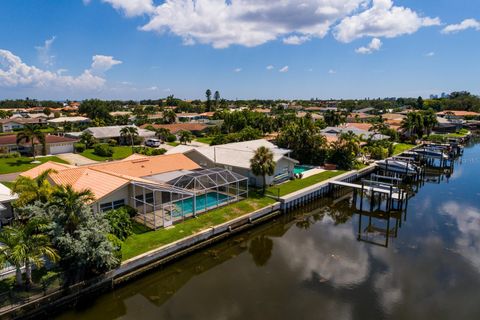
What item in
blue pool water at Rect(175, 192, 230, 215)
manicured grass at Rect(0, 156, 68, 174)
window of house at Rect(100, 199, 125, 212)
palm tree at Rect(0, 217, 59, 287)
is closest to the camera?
palm tree at Rect(0, 217, 59, 287)

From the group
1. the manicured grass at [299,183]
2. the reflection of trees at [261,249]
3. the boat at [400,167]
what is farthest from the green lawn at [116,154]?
the boat at [400,167]

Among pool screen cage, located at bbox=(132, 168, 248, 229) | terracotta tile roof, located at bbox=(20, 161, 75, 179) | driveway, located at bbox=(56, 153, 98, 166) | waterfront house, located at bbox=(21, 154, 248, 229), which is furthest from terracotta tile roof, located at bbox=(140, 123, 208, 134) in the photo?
pool screen cage, located at bbox=(132, 168, 248, 229)

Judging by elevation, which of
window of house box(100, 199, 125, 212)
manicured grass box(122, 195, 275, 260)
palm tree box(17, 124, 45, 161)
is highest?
palm tree box(17, 124, 45, 161)

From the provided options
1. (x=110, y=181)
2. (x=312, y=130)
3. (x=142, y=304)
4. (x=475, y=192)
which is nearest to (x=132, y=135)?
(x=312, y=130)

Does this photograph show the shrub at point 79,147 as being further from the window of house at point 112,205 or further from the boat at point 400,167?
the boat at point 400,167

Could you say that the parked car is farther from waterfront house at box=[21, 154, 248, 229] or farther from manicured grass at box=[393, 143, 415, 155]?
manicured grass at box=[393, 143, 415, 155]

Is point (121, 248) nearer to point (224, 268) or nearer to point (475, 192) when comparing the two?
point (224, 268)

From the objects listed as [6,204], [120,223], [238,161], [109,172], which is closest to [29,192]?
[6,204]
